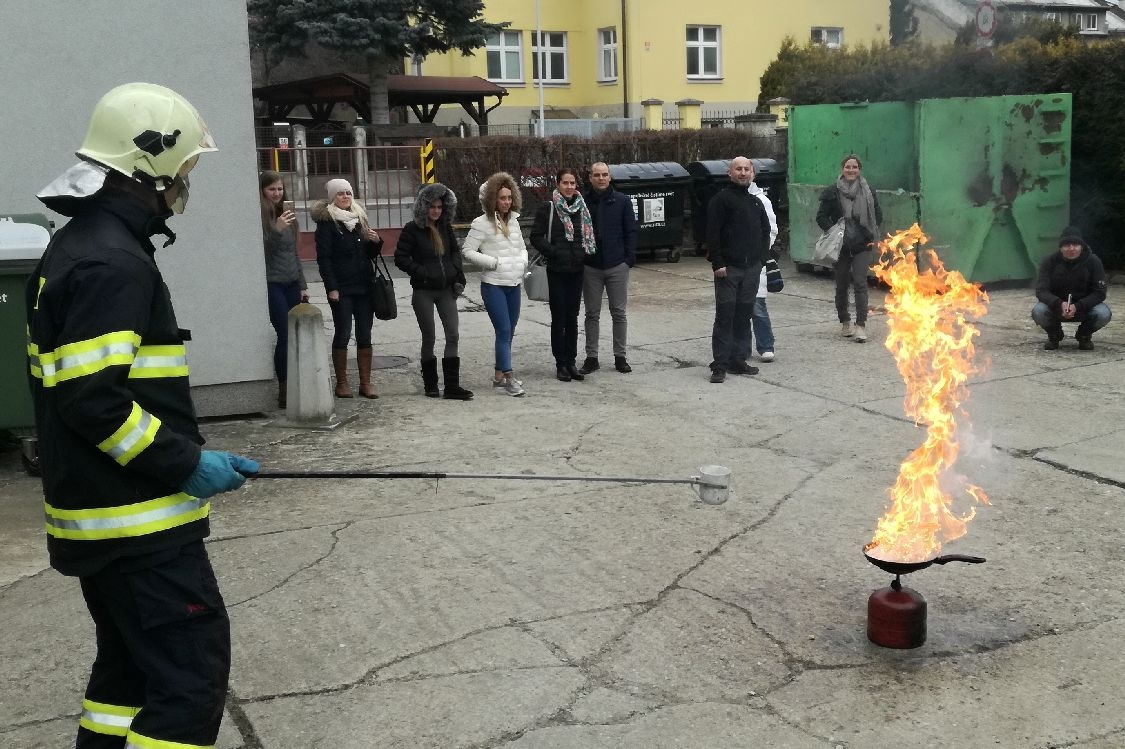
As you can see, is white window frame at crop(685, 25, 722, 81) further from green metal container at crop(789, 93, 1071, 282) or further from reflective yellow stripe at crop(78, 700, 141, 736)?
reflective yellow stripe at crop(78, 700, 141, 736)

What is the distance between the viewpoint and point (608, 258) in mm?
9953

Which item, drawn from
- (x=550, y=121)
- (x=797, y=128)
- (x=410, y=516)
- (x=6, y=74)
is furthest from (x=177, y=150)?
(x=550, y=121)

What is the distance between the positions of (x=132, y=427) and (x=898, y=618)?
9.87ft

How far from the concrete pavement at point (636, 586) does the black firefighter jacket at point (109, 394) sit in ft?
4.18

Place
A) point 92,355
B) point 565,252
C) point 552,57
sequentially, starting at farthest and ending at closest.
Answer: point 552,57 → point 565,252 → point 92,355

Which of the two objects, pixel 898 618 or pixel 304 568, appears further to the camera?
pixel 304 568

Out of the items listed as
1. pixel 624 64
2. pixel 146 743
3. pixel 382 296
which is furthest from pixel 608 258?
pixel 624 64

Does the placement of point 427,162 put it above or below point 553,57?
below

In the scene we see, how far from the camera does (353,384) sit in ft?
32.3

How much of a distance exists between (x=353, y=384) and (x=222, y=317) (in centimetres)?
166

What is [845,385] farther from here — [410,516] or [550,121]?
[550,121]

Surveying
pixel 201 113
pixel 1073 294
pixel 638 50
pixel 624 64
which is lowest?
pixel 1073 294

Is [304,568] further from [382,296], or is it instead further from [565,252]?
[565,252]

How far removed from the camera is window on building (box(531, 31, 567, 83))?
36.2 m
